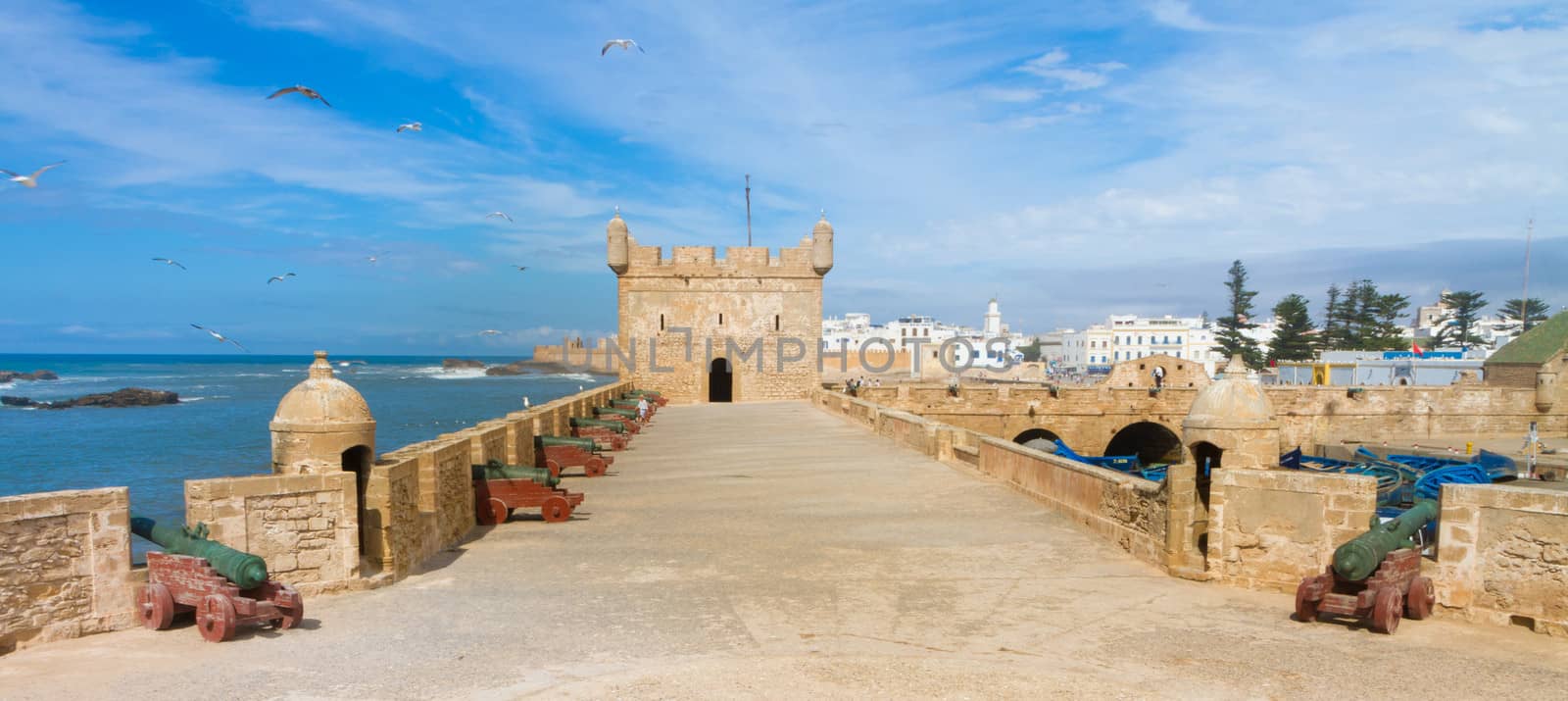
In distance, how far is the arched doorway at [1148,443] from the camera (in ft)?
93.5

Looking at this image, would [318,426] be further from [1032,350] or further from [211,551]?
[1032,350]

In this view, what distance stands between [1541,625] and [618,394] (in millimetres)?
24192

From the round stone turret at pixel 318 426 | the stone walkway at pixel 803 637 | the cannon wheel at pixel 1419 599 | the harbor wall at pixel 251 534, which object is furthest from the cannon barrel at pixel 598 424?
the cannon wheel at pixel 1419 599

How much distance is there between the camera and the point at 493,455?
35.7 feet

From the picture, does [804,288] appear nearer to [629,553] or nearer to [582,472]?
[582,472]

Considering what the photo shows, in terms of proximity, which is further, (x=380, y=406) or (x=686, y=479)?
(x=380, y=406)

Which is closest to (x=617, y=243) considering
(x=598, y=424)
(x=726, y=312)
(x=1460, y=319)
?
(x=726, y=312)

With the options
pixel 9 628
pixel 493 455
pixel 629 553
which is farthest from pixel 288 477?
pixel 493 455

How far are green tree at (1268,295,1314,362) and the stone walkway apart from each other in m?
59.8

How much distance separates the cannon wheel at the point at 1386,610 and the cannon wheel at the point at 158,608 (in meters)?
7.15

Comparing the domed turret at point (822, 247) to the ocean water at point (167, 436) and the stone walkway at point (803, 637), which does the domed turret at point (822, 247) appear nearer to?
the ocean water at point (167, 436)

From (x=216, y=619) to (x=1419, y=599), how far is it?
7137mm

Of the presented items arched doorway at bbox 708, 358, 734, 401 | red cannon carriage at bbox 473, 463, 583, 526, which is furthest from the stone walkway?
arched doorway at bbox 708, 358, 734, 401

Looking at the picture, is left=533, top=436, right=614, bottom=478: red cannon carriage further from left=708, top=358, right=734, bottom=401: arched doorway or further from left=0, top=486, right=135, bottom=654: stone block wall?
left=708, top=358, right=734, bottom=401: arched doorway
